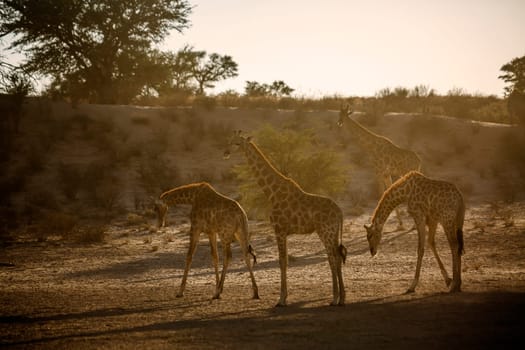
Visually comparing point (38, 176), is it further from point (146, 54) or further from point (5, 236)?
point (146, 54)

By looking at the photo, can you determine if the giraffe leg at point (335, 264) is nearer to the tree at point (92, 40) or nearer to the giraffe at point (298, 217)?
the giraffe at point (298, 217)

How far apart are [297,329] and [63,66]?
33.7 m

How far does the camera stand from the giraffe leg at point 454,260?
11.4 meters

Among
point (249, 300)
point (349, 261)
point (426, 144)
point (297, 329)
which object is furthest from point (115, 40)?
point (297, 329)

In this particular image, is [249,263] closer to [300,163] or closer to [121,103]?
[300,163]

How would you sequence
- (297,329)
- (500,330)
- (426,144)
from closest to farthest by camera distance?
1. (500,330)
2. (297,329)
3. (426,144)

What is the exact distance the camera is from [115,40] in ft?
130

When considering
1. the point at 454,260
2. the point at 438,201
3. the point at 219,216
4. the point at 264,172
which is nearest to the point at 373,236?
the point at 438,201

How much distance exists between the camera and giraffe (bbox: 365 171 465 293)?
462 inches

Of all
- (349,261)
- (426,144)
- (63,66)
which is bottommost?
(349,261)

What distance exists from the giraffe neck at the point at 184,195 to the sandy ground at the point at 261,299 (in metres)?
1.89

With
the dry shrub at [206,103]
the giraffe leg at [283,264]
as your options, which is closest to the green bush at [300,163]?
the giraffe leg at [283,264]

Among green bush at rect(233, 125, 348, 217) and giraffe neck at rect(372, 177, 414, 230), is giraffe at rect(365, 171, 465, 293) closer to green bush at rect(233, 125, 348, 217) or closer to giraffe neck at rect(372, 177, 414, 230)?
giraffe neck at rect(372, 177, 414, 230)

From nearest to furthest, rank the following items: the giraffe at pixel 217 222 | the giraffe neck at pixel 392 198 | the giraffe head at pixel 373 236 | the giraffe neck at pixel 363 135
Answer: the giraffe at pixel 217 222
the giraffe head at pixel 373 236
the giraffe neck at pixel 392 198
the giraffe neck at pixel 363 135
